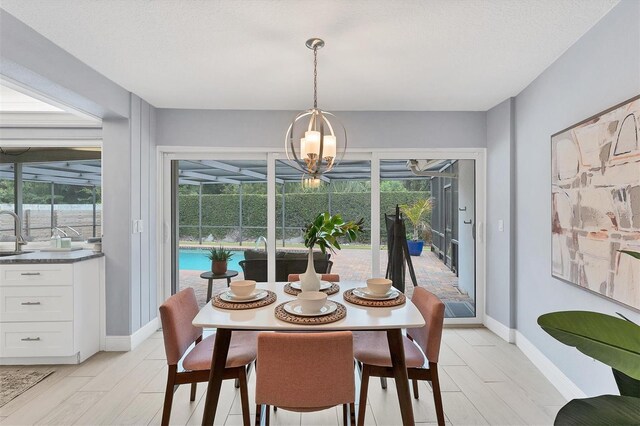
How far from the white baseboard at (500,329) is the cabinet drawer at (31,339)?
4039 mm

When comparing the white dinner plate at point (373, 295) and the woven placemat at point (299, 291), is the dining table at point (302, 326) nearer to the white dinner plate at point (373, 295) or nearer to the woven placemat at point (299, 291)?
the white dinner plate at point (373, 295)

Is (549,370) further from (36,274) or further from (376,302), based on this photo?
(36,274)

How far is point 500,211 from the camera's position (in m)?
3.46

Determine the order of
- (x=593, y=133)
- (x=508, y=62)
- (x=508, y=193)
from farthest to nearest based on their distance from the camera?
(x=508, y=193)
(x=508, y=62)
(x=593, y=133)

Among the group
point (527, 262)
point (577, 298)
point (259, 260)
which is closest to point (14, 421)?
point (259, 260)

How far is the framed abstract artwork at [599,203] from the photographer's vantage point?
1.79m

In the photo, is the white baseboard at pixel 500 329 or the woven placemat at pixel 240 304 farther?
the white baseboard at pixel 500 329

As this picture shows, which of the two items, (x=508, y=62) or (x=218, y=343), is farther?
(x=508, y=62)

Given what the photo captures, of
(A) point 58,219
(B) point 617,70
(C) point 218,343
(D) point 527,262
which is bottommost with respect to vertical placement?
(C) point 218,343

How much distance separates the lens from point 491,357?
9.86 ft

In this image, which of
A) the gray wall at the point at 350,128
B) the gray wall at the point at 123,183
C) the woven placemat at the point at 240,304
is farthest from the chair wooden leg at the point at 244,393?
the gray wall at the point at 350,128

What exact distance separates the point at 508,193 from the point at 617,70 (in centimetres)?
152

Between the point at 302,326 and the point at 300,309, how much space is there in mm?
220

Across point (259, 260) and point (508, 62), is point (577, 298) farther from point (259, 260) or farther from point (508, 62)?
point (259, 260)
